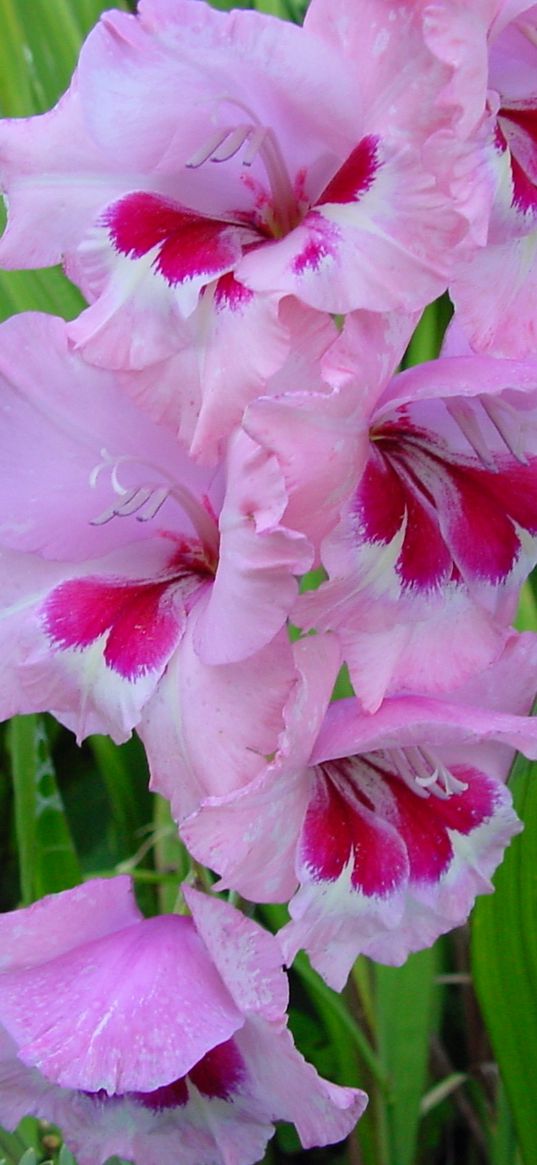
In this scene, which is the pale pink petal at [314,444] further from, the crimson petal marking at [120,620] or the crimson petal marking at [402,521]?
the crimson petal marking at [120,620]

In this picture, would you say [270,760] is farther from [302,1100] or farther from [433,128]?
[433,128]

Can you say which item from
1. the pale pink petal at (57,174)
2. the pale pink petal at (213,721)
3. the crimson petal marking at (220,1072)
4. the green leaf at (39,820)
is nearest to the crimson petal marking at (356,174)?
the pale pink petal at (57,174)

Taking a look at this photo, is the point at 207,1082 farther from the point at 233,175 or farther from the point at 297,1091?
the point at 233,175

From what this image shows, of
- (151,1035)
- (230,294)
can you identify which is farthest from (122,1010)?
(230,294)

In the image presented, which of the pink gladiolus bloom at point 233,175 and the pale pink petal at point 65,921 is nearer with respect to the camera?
the pink gladiolus bloom at point 233,175

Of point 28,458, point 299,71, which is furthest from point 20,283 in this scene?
point 299,71

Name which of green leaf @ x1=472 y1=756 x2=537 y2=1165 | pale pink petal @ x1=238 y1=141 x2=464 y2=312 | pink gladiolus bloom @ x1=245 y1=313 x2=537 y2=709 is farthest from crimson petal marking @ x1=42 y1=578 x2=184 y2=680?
green leaf @ x1=472 y1=756 x2=537 y2=1165
